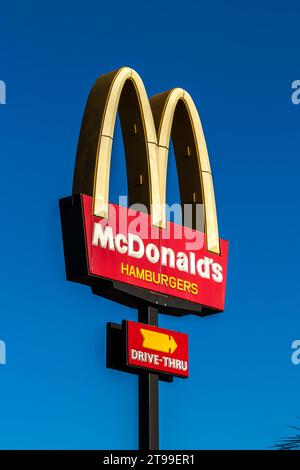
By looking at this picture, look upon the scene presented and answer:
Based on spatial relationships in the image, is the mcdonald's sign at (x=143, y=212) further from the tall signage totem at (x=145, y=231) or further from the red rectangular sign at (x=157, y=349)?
the red rectangular sign at (x=157, y=349)

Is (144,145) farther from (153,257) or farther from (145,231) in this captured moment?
(153,257)

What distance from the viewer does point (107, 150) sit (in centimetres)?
3048

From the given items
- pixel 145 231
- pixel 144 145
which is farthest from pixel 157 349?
pixel 144 145

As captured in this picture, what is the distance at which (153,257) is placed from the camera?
103 ft

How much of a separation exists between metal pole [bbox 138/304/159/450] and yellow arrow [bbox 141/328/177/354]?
0.44 metres

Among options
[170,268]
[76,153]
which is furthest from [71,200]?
[170,268]

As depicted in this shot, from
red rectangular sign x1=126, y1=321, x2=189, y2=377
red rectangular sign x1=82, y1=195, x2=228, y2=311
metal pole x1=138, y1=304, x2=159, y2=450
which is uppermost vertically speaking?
red rectangular sign x1=82, y1=195, x2=228, y2=311

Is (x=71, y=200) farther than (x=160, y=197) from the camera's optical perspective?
No

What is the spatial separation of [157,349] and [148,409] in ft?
5.17

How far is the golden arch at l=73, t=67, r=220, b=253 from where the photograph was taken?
30359 mm

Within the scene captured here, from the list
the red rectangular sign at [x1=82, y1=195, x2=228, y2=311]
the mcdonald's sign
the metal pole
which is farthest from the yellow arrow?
the red rectangular sign at [x1=82, y1=195, x2=228, y2=311]

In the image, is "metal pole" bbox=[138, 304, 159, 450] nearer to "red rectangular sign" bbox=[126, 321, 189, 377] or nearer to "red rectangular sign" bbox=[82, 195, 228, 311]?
"red rectangular sign" bbox=[126, 321, 189, 377]
